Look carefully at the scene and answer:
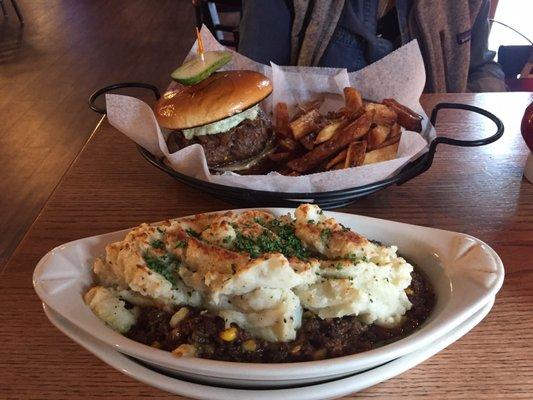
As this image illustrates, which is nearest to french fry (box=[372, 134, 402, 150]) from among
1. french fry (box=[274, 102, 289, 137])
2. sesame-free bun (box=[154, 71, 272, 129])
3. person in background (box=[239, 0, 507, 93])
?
french fry (box=[274, 102, 289, 137])

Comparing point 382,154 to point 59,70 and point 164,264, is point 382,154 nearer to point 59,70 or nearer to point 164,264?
point 164,264

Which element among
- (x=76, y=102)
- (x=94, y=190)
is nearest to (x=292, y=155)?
(x=94, y=190)

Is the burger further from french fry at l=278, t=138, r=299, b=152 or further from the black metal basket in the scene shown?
the black metal basket

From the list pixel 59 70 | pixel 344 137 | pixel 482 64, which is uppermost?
pixel 344 137

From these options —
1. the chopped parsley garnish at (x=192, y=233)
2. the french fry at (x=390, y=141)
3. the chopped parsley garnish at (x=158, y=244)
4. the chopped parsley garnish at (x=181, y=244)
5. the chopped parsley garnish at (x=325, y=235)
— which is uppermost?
the chopped parsley garnish at (x=325, y=235)

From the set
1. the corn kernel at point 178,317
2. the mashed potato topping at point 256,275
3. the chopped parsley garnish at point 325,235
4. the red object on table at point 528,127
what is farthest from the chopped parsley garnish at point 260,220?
the red object on table at point 528,127

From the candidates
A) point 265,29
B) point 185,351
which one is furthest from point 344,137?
point 265,29

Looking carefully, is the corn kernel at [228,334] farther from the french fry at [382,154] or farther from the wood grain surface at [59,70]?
the wood grain surface at [59,70]
